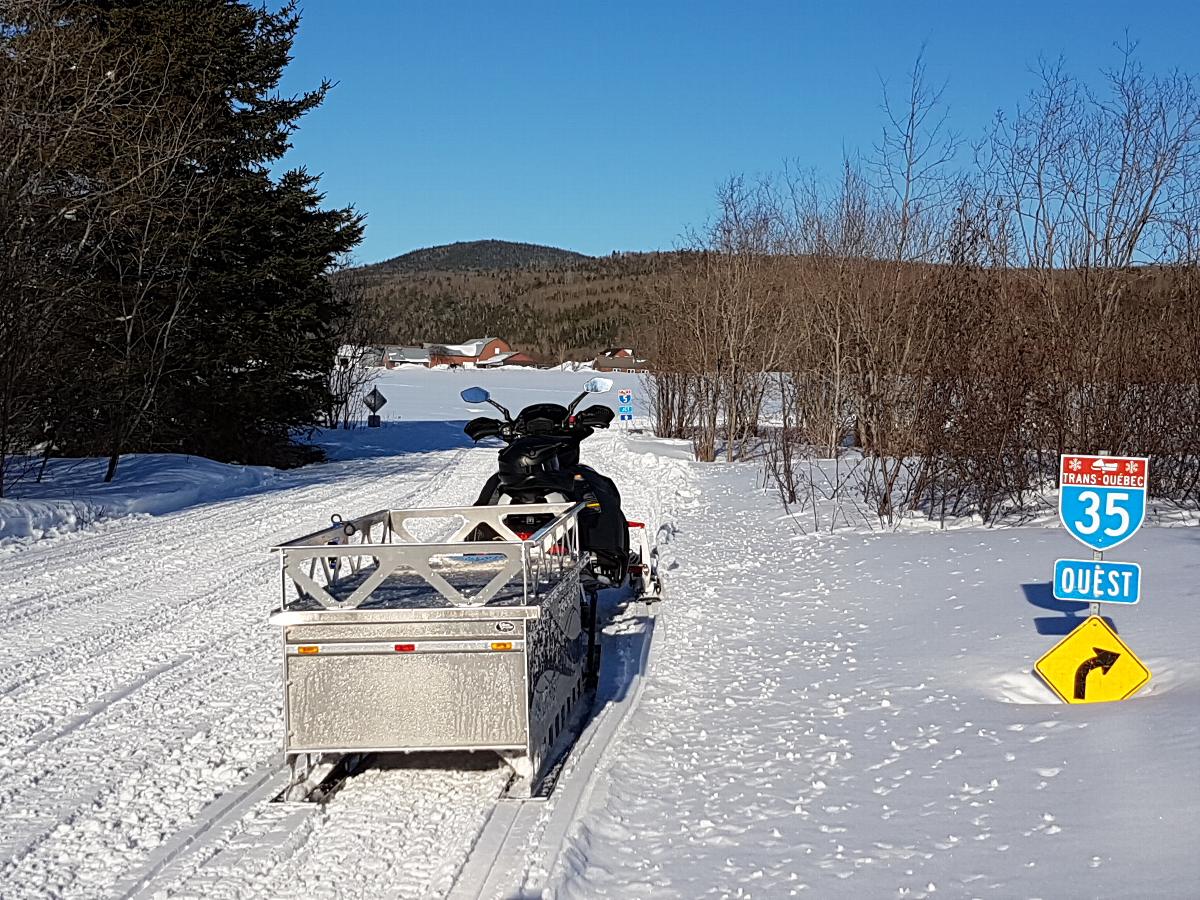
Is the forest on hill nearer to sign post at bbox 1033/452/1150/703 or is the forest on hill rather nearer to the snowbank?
the snowbank

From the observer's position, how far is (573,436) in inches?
375

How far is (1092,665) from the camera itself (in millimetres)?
5934

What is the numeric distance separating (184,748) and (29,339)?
12.5m

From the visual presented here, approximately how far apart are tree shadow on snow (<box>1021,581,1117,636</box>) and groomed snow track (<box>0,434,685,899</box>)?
277 centimetres

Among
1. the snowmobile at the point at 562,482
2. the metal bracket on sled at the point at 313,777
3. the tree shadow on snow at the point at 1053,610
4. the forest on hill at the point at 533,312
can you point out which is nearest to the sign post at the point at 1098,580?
the tree shadow on snow at the point at 1053,610

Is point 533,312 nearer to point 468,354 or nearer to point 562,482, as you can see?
point 468,354

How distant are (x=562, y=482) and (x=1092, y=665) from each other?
4.23 meters

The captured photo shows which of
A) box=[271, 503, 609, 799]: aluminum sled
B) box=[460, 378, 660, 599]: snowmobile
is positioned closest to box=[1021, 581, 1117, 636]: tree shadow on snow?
box=[460, 378, 660, 599]: snowmobile

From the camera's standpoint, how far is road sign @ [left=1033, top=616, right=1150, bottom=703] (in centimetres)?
584

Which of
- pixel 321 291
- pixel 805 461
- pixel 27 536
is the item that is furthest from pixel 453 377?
pixel 27 536

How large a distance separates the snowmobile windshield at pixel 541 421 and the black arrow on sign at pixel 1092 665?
15.8 ft

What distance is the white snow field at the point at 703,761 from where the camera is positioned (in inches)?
175

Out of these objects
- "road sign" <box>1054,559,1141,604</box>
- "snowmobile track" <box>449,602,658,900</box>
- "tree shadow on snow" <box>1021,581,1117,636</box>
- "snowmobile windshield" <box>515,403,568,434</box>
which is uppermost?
"snowmobile windshield" <box>515,403,568,434</box>

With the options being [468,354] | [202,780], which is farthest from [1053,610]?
[468,354]
